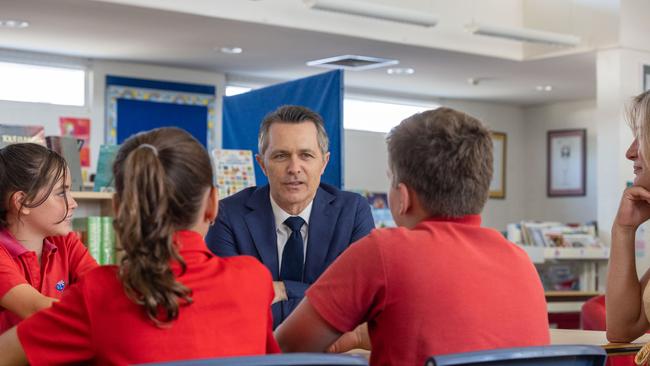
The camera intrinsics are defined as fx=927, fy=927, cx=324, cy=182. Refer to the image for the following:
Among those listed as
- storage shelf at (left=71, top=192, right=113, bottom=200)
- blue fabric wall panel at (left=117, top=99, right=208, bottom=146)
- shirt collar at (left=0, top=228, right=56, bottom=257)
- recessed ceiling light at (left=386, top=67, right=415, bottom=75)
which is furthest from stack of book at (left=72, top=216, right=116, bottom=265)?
recessed ceiling light at (left=386, top=67, right=415, bottom=75)

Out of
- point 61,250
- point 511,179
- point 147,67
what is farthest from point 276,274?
point 511,179

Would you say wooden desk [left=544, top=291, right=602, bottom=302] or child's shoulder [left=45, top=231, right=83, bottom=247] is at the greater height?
child's shoulder [left=45, top=231, right=83, bottom=247]

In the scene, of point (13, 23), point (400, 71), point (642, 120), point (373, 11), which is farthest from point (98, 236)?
point (400, 71)

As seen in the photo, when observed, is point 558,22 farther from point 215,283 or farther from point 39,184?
point 215,283

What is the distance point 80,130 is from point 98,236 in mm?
4061

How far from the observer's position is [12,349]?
66.9 inches

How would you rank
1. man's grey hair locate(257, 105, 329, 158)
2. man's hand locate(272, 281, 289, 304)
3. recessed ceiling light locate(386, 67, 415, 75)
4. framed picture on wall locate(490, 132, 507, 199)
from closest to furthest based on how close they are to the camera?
man's hand locate(272, 281, 289, 304) < man's grey hair locate(257, 105, 329, 158) < recessed ceiling light locate(386, 67, 415, 75) < framed picture on wall locate(490, 132, 507, 199)

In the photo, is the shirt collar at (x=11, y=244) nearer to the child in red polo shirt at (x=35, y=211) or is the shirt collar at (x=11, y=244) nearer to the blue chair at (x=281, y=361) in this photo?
the child in red polo shirt at (x=35, y=211)

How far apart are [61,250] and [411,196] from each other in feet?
3.82

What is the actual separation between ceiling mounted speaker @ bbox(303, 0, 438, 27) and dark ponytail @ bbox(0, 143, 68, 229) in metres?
3.84

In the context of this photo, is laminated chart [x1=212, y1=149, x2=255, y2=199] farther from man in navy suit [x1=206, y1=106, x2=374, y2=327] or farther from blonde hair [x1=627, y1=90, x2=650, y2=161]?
blonde hair [x1=627, y1=90, x2=650, y2=161]

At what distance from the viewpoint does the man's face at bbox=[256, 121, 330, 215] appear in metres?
2.98

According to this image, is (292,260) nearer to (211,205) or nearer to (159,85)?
(211,205)

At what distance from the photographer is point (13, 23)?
7082 mm
